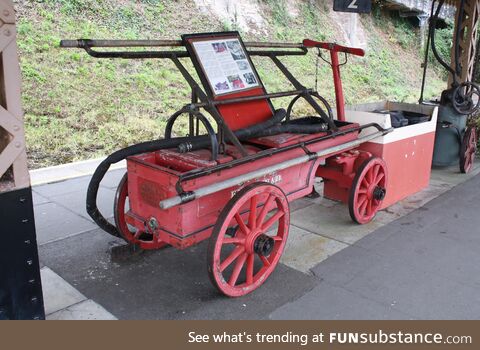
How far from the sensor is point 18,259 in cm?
235

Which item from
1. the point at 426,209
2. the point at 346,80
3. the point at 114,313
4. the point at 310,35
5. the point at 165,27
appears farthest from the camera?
the point at 310,35

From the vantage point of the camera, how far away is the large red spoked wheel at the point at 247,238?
9.23 feet

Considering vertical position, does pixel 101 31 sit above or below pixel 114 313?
above

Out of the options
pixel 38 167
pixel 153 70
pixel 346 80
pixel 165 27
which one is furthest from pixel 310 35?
pixel 38 167

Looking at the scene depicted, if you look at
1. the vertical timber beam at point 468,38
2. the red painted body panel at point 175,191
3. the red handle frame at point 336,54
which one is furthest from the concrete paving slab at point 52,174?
the vertical timber beam at point 468,38

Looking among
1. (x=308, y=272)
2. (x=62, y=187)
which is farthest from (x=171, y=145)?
(x=62, y=187)

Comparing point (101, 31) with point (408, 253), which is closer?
point (408, 253)

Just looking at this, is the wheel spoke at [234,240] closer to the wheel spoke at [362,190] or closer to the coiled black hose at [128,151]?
the coiled black hose at [128,151]

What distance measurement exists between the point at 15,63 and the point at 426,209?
4.24 meters

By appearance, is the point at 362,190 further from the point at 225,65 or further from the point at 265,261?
the point at 225,65

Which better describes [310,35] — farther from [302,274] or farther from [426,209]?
[302,274]

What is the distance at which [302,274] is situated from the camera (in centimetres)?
345

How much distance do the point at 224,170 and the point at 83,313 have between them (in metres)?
1.29

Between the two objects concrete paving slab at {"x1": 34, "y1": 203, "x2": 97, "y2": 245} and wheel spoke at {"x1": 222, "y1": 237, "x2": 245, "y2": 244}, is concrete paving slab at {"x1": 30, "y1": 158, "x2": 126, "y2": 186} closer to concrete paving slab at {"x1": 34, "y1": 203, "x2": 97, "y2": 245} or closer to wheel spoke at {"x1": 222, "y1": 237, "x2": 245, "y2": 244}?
concrete paving slab at {"x1": 34, "y1": 203, "x2": 97, "y2": 245}
